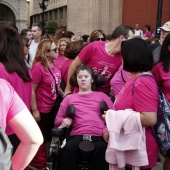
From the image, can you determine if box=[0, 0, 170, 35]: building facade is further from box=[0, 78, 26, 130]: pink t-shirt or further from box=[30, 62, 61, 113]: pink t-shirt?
box=[0, 78, 26, 130]: pink t-shirt

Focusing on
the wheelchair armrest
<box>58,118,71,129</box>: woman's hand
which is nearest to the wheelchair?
the wheelchair armrest

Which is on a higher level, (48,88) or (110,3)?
(110,3)

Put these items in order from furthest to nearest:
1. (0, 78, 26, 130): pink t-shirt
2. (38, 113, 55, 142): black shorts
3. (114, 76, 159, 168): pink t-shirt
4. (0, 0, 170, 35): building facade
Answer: (0, 0, 170, 35): building facade → (38, 113, 55, 142): black shorts → (114, 76, 159, 168): pink t-shirt → (0, 78, 26, 130): pink t-shirt

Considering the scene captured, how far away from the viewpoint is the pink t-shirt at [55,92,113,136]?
4152 mm

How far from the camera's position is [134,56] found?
300 cm

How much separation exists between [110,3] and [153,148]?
15.4m

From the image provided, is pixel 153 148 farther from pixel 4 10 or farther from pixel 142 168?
pixel 4 10

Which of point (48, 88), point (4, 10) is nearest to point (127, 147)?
point (48, 88)

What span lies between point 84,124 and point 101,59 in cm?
84

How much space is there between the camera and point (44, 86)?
482 cm

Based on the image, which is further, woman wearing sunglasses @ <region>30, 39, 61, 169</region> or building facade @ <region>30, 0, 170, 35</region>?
building facade @ <region>30, 0, 170, 35</region>

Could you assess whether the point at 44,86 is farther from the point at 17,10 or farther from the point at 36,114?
the point at 17,10

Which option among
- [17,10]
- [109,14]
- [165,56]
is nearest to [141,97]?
[165,56]

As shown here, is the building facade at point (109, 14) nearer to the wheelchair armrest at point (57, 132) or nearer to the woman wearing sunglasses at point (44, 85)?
the woman wearing sunglasses at point (44, 85)
